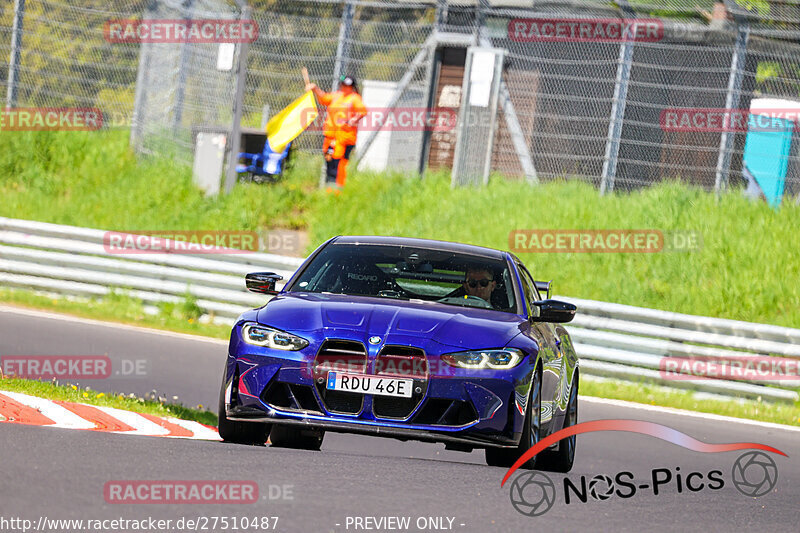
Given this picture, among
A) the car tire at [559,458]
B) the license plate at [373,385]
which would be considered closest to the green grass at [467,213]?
the car tire at [559,458]

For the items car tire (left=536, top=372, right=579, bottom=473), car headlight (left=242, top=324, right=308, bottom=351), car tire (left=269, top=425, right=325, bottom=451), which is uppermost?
car headlight (left=242, top=324, right=308, bottom=351)

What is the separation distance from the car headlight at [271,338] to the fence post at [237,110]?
1406 centimetres

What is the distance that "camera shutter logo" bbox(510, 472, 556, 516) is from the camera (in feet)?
21.3

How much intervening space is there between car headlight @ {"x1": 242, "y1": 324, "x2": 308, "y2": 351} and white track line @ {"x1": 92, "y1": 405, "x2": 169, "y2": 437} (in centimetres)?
124

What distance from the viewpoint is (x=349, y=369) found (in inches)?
290

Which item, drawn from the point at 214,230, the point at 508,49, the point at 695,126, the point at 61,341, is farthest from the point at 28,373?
the point at 508,49

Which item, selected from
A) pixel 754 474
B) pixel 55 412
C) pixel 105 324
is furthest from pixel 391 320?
pixel 105 324

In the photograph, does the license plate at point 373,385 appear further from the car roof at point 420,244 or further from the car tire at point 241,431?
the car roof at point 420,244

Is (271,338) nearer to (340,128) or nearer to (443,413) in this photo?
(443,413)

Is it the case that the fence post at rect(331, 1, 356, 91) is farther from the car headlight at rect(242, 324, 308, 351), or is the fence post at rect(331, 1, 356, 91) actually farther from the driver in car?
the car headlight at rect(242, 324, 308, 351)

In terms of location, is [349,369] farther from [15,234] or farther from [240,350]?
[15,234]

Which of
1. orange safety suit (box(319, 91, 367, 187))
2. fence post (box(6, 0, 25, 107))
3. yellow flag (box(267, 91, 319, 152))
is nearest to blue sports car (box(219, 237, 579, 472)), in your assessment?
orange safety suit (box(319, 91, 367, 187))

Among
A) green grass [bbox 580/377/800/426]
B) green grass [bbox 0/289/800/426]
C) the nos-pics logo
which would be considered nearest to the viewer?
the nos-pics logo

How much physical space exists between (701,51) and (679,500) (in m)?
13.4
